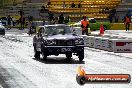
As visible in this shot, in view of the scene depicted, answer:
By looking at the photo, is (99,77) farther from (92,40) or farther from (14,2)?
(14,2)

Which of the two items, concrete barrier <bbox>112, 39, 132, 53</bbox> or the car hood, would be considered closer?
the car hood

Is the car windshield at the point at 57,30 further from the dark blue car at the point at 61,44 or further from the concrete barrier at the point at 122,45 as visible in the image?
the concrete barrier at the point at 122,45

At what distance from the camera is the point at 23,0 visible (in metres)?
88.9

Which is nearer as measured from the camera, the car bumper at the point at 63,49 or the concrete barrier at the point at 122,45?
the car bumper at the point at 63,49

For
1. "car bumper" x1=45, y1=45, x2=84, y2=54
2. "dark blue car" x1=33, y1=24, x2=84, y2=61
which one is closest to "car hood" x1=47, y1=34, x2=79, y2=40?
"dark blue car" x1=33, y1=24, x2=84, y2=61

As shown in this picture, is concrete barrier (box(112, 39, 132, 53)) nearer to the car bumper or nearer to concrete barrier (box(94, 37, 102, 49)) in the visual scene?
concrete barrier (box(94, 37, 102, 49))

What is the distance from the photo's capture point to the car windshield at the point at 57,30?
74.2ft

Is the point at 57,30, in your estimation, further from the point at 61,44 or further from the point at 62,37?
the point at 61,44

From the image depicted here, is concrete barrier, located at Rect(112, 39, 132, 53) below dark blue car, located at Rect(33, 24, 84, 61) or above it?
below

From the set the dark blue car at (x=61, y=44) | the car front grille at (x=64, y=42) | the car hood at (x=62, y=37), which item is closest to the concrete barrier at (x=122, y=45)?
the dark blue car at (x=61, y=44)

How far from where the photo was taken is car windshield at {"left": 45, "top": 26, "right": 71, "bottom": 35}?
890 inches

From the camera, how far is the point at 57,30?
2294 centimetres

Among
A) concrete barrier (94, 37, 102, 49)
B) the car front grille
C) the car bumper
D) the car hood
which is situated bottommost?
concrete barrier (94, 37, 102, 49)

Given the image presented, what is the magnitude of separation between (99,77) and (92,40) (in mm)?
27256
